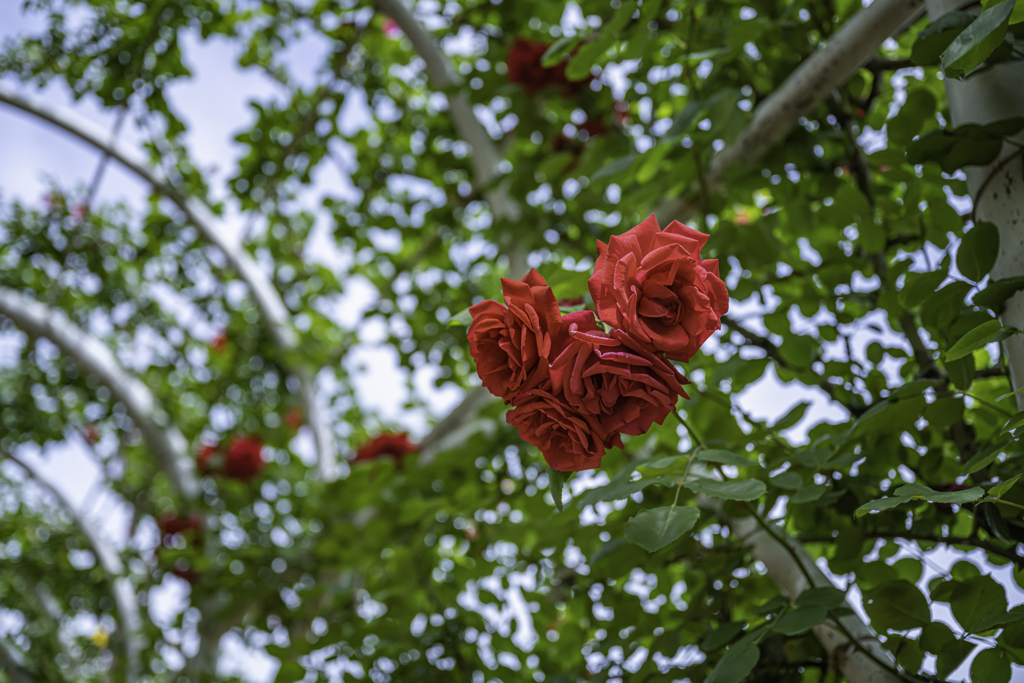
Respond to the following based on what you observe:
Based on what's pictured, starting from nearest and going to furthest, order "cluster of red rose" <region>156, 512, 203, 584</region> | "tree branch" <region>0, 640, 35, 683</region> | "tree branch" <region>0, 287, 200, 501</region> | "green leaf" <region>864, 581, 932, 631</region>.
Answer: "green leaf" <region>864, 581, 932, 631</region>
"cluster of red rose" <region>156, 512, 203, 584</region>
"tree branch" <region>0, 287, 200, 501</region>
"tree branch" <region>0, 640, 35, 683</region>

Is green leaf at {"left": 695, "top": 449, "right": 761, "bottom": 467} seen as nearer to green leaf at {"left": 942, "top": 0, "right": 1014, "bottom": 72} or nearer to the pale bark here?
the pale bark

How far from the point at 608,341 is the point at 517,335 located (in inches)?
2.6

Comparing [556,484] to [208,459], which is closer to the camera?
[556,484]

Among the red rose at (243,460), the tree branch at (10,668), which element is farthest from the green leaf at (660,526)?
the tree branch at (10,668)

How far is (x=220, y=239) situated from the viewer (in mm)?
2568

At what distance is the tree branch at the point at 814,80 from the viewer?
0.74 metres

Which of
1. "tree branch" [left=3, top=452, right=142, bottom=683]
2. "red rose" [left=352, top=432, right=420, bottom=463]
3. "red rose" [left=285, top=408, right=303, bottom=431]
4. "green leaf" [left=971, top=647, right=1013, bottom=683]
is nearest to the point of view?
"green leaf" [left=971, top=647, right=1013, bottom=683]

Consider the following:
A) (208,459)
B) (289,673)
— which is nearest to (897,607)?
(289,673)

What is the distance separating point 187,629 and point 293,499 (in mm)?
892

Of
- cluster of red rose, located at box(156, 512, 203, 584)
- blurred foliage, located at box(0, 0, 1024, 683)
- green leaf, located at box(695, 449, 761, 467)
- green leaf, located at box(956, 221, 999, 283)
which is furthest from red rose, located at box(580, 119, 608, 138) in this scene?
cluster of red rose, located at box(156, 512, 203, 584)

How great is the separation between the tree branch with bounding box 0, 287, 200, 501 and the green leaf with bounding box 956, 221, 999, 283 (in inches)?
104

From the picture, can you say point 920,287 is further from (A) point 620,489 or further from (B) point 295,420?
(B) point 295,420

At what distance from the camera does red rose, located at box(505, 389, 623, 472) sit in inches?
16.5

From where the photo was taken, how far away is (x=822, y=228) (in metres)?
0.89
